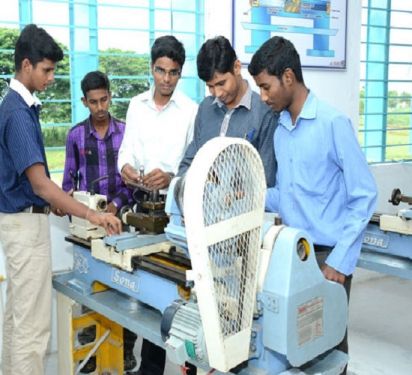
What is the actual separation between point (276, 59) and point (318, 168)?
1.14 feet

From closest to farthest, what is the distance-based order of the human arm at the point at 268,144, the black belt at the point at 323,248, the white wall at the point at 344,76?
1. the black belt at the point at 323,248
2. the human arm at the point at 268,144
3. the white wall at the point at 344,76

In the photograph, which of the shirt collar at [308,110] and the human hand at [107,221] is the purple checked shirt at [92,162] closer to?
the human hand at [107,221]

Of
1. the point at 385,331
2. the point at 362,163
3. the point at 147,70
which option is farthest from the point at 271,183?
the point at 385,331

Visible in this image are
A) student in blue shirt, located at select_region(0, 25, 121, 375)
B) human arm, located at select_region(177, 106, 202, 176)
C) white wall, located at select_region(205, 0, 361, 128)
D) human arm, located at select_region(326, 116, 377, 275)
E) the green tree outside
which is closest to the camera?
human arm, located at select_region(326, 116, 377, 275)

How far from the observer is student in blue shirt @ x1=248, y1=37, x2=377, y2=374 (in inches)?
61.7

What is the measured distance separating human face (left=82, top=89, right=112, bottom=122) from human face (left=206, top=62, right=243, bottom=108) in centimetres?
69

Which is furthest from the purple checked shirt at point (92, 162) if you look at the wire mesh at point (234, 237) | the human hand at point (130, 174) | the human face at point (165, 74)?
the wire mesh at point (234, 237)

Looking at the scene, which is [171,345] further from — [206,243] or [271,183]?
[271,183]

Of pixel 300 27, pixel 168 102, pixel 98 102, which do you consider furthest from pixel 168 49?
pixel 300 27

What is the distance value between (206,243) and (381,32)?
3.46 metres

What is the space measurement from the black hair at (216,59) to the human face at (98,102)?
0.68 m

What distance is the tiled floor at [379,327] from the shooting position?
2.87 metres

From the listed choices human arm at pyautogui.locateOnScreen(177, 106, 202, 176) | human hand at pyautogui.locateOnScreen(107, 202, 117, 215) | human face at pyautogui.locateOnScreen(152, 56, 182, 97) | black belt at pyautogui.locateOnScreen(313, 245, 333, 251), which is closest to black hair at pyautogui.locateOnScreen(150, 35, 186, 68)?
human face at pyautogui.locateOnScreen(152, 56, 182, 97)

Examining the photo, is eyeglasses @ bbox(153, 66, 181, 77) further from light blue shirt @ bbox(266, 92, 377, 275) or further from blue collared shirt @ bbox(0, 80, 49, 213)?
light blue shirt @ bbox(266, 92, 377, 275)
